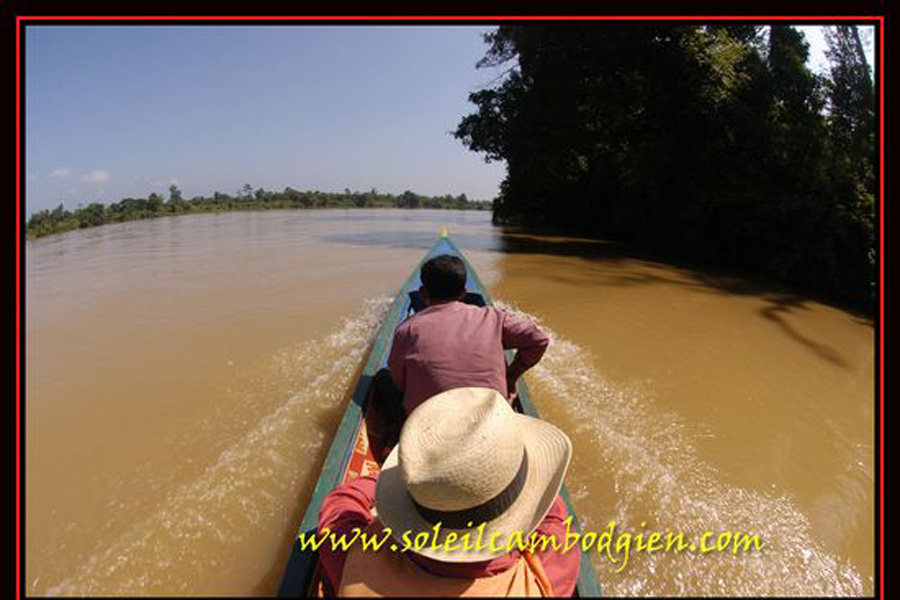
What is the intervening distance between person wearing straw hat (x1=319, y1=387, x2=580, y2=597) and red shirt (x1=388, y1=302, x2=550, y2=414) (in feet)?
1.90

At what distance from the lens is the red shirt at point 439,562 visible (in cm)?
118

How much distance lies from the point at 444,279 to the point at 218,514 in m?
1.75

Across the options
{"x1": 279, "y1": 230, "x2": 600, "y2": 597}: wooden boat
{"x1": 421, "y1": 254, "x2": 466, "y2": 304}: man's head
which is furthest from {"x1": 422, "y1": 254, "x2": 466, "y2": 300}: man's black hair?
{"x1": 279, "y1": 230, "x2": 600, "y2": 597}: wooden boat

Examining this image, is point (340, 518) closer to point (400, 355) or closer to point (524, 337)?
point (400, 355)

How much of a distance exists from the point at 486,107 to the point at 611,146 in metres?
4.16

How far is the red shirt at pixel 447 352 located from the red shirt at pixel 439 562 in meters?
0.51

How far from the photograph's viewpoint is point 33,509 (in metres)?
2.65

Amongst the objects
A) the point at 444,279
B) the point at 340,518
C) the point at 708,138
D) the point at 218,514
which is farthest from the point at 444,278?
the point at 708,138

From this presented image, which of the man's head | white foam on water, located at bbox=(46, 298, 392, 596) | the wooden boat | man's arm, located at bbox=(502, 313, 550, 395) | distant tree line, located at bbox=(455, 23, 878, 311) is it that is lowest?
white foam on water, located at bbox=(46, 298, 392, 596)

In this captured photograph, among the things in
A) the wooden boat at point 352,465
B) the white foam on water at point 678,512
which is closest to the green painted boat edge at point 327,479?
the wooden boat at point 352,465

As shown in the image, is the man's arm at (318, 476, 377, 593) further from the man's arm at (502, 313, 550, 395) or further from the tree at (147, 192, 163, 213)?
the tree at (147, 192, 163, 213)

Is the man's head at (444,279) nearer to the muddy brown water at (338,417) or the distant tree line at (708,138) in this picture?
the muddy brown water at (338,417)

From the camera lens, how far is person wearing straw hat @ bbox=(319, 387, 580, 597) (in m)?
1.13

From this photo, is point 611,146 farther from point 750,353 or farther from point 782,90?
point 750,353
